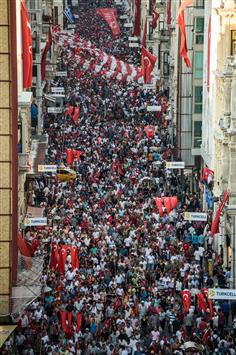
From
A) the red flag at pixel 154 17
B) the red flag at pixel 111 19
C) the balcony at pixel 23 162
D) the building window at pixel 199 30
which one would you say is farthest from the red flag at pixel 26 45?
the red flag at pixel 111 19

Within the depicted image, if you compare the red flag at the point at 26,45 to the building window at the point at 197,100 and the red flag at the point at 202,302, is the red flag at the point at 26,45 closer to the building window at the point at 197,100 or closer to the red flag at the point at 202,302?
the red flag at the point at 202,302

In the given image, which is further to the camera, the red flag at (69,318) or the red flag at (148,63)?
the red flag at (148,63)

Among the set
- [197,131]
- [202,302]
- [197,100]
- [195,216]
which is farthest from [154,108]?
[202,302]

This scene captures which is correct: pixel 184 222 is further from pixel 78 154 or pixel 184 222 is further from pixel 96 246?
pixel 78 154

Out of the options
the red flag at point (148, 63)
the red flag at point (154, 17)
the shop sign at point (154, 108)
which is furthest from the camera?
the red flag at point (154, 17)

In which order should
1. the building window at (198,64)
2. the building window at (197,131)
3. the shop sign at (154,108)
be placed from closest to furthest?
the building window at (198,64)
the building window at (197,131)
the shop sign at (154,108)

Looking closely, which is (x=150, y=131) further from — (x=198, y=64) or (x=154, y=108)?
(x=198, y=64)

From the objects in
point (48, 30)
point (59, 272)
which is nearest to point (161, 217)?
point (59, 272)
